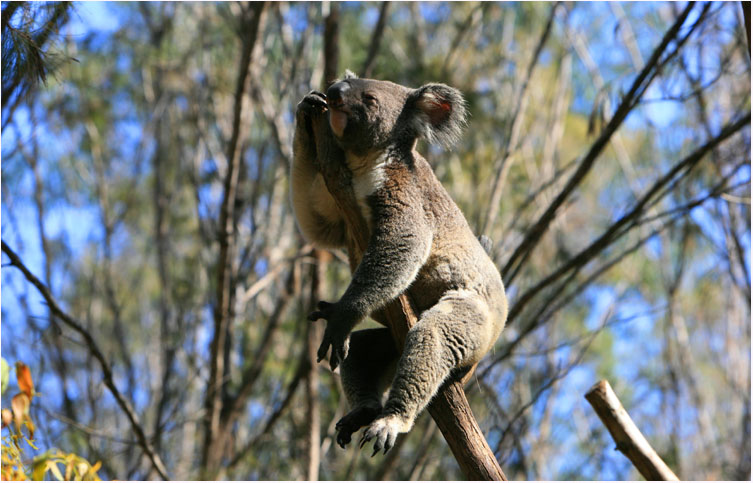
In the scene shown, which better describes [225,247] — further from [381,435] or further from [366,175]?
[381,435]

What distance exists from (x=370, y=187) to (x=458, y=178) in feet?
16.9

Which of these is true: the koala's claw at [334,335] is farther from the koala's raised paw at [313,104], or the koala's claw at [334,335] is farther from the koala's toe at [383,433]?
the koala's raised paw at [313,104]

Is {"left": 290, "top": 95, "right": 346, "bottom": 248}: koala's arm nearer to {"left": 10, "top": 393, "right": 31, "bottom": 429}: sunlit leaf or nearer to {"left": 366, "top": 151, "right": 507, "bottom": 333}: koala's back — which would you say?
{"left": 366, "top": 151, "right": 507, "bottom": 333}: koala's back

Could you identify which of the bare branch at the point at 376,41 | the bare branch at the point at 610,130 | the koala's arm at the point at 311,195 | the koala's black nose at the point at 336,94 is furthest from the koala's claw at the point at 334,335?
the bare branch at the point at 376,41

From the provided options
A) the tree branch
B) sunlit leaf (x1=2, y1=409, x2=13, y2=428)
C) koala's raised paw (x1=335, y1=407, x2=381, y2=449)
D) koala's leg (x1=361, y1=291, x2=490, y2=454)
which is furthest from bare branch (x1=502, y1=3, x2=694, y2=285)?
sunlit leaf (x1=2, y1=409, x2=13, y2=428)

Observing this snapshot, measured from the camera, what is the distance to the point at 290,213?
7988mm

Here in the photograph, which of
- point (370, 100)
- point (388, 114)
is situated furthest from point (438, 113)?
point (370, 100)

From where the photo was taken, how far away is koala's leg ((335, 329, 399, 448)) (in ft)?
10.8

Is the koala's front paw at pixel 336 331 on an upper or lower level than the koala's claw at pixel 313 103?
lower

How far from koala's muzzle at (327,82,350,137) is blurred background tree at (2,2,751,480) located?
1.32 meters

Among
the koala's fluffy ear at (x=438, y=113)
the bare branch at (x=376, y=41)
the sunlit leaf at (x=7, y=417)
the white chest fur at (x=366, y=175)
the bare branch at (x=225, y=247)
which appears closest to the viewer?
the sunlit leaf at (x=7, y=417)

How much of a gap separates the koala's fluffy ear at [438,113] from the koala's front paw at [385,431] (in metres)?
1.33

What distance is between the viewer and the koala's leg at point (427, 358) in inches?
120

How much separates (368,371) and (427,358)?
50cm
